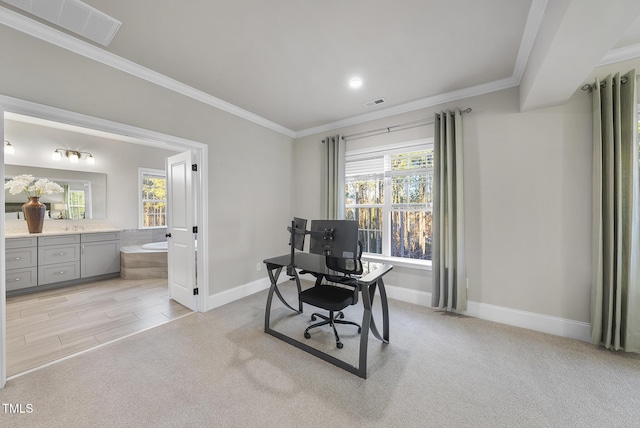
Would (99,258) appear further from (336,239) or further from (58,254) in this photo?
(336,239)

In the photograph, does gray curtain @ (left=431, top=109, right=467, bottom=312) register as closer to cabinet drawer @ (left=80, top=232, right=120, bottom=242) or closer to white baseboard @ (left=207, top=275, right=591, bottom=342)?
white baseboard @ (left=207, top=275, right=591, bottom=342)

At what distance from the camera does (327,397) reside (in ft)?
5.29

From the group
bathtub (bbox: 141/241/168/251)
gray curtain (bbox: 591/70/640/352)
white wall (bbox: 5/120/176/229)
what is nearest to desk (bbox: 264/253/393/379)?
gray curtain (bbox: 591/70/640/352)

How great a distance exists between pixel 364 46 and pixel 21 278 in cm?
565

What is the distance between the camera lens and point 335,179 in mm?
3764

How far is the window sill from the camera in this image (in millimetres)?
3140

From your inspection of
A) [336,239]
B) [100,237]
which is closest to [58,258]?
[100,237]

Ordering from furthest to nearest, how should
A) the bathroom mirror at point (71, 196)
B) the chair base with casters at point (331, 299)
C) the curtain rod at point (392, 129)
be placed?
the bathroom mirror at point (71, 196), the curtain rod at point (392, 129), the chair base with casters at point (331, 299)

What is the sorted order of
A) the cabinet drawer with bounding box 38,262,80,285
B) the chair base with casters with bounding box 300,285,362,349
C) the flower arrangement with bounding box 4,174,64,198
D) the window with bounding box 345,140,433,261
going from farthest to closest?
the cabinet drawer with bounding box 38,262,80,285 → the flower arrangement with bounding box 4,174,64,198 → the window with bounding box 345,140,433,261 → the chair base with casters with bounding box 300,285,362,349

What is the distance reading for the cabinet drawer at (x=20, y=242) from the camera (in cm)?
344

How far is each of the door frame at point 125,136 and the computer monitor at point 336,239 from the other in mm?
1621

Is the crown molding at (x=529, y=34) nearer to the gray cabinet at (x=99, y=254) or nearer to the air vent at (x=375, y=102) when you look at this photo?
the air vent at (x=375, y=102)

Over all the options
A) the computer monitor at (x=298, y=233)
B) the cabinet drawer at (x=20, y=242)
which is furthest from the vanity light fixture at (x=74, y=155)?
the computer monitor at (x=298, y=233)

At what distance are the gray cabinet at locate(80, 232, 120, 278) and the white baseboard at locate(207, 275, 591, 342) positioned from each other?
288 centimetres
